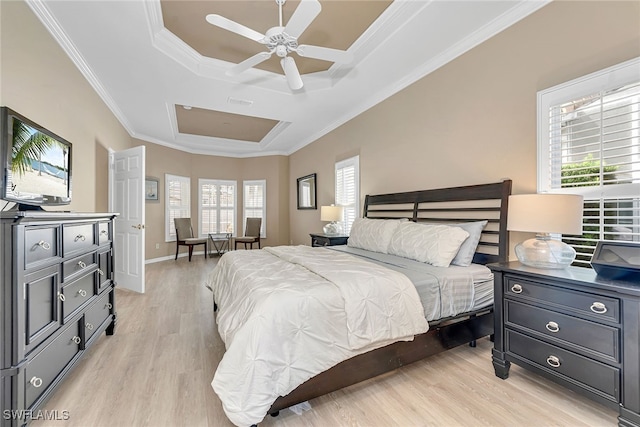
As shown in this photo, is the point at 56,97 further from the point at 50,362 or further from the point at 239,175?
the point at 239,175

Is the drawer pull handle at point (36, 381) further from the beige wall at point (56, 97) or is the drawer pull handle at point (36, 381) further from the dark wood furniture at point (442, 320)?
the beige wall at point (56, 97)

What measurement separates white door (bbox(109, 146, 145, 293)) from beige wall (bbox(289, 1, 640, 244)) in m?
3.37

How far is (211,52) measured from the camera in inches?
126

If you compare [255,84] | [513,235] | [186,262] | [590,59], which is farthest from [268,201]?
[590,59]

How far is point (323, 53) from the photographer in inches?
97.9

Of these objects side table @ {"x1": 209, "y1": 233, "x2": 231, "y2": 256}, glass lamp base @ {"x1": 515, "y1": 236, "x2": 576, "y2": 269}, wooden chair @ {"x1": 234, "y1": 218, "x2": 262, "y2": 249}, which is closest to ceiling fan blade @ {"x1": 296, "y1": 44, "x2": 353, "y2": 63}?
glass lamp base @ {"x1": 515, "y1": 236, "x2": 576, "y2": 269}

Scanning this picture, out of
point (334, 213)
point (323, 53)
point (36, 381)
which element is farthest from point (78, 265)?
point (334, 213)

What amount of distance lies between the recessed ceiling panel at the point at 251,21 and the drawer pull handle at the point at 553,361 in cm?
289

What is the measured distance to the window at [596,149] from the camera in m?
1.80

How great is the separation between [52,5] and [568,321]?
4328mm

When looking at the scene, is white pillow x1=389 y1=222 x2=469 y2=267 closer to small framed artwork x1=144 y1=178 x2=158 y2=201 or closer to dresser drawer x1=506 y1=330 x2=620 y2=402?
dresser drawer x1=506 y1=330 x2=620 y2=402

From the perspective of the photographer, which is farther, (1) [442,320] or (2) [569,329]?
(1) [442,320]

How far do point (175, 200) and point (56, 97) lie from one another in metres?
4.47

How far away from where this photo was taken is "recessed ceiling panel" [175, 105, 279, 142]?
5.23 m
